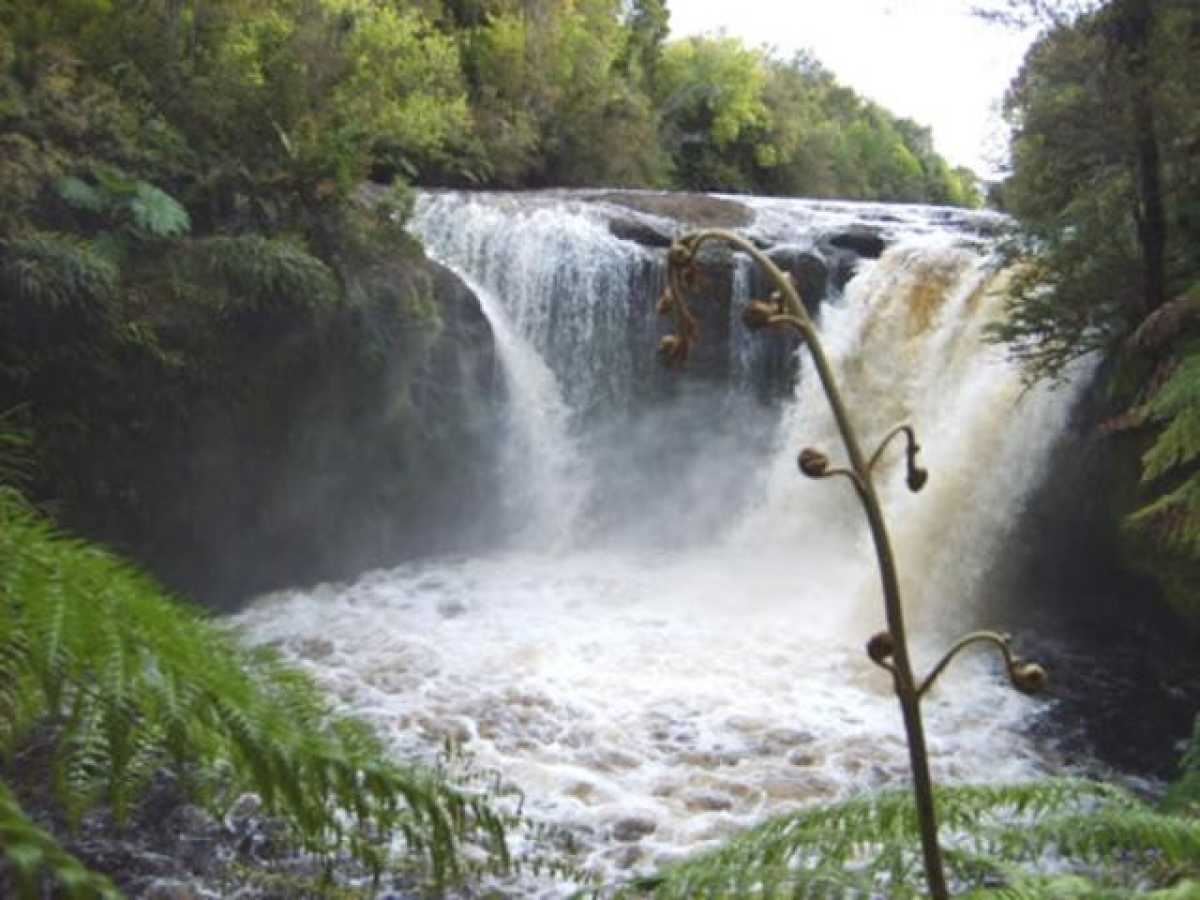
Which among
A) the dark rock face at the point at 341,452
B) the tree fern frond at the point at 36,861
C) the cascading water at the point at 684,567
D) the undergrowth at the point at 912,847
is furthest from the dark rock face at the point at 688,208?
the tree fern frond at the point at 36,861

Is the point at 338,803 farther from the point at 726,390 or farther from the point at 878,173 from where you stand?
the point at 878,173

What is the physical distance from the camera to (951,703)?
22.2ft

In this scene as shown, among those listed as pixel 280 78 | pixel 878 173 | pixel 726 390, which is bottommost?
pixel 726 390

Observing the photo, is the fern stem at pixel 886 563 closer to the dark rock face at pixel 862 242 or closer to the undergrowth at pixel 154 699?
the undergrowth at pixel 154 699

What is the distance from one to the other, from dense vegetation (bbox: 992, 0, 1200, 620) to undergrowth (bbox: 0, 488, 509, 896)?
18.1ft

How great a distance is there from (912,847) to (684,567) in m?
8.60

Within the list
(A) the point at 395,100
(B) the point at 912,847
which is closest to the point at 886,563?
(B) the point at 912,847

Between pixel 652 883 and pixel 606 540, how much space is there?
9.77m

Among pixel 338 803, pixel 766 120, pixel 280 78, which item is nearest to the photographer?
pixel 338 803

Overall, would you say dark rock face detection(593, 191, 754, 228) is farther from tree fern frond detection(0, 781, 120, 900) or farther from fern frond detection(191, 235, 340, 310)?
tree fern frond detection(0, 781, 120, 900)

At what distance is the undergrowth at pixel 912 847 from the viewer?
156 cm

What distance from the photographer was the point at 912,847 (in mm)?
1714

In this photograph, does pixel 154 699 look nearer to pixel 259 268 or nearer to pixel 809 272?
pixel 259 268

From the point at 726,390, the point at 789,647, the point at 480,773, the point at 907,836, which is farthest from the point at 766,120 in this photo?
the point at 907,836
